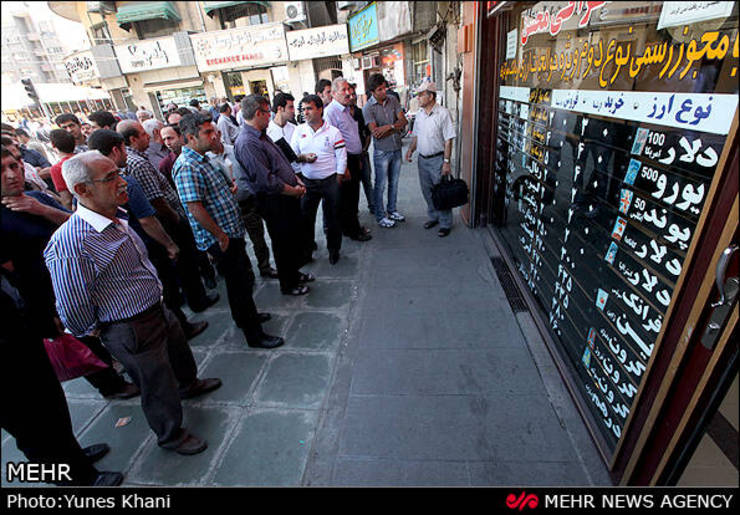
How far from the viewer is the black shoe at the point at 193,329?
11.0 ft

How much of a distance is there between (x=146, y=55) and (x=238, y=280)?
1.74 metres

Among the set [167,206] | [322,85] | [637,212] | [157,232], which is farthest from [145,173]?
[637,212]

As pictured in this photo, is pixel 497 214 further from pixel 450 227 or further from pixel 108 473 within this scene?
pixel 108 473

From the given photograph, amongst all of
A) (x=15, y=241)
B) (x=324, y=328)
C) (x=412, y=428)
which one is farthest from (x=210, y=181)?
(x=412, y=428)

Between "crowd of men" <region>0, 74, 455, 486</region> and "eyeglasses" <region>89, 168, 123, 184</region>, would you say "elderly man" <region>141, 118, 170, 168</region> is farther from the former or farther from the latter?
"eyeglasses" <region>89, 168, 123, 184</region>

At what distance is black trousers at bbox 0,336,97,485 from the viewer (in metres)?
1.58

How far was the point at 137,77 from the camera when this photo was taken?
213 centimetres

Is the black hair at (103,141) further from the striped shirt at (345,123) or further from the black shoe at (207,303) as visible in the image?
the striped shirt at (345,123)

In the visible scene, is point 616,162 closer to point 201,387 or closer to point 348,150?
point 201,387

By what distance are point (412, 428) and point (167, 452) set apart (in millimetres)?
1592

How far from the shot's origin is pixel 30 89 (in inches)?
35.9

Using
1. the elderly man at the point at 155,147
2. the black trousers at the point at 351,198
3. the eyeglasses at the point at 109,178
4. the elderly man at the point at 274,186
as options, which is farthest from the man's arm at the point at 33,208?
the black trousers at the point at 351,198

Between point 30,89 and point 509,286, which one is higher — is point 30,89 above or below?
above
